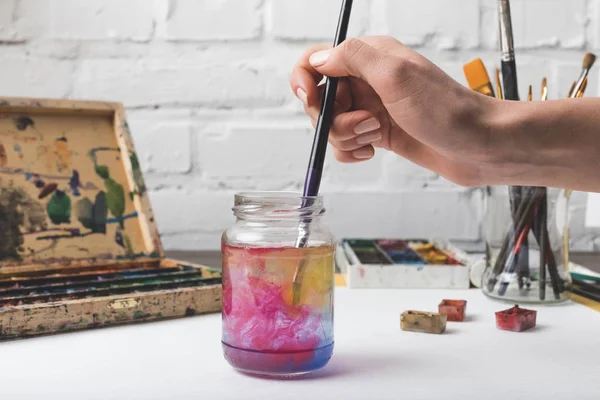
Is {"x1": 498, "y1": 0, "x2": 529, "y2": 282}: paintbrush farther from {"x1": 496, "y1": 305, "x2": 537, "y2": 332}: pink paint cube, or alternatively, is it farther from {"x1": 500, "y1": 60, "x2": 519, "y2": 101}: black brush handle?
{"x1": 496, "y1": 305, "x2": 537, "y2": 332}: pink paint cube

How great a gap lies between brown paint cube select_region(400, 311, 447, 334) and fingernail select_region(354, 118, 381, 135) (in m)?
0.19

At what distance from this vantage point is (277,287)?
1.85 ft

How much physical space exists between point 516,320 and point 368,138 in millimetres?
237

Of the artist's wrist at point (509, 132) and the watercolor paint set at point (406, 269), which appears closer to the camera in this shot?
the artist's wrist at point (509, 132)

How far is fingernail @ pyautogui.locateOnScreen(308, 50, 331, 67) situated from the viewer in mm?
680

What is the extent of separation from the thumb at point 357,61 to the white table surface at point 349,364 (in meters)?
0.24

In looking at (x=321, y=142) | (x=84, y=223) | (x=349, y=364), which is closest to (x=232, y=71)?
(x=84, y=223)

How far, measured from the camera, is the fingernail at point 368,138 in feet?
2.54

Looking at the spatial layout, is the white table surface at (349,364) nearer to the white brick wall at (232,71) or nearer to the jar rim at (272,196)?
the jar rim at (272,196)

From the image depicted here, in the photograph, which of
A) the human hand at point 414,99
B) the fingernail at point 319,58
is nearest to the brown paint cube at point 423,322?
the human hand at point 414,99

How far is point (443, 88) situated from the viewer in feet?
1.98

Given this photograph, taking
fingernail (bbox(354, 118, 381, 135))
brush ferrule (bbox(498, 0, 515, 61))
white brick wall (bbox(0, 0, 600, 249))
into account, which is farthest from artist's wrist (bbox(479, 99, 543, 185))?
white brick wall (bbox(0, 0, 600, 249))

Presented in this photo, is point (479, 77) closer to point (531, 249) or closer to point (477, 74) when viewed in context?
→ point (477, 74)

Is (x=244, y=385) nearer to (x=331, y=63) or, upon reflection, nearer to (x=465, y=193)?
(x=331, y=63)
